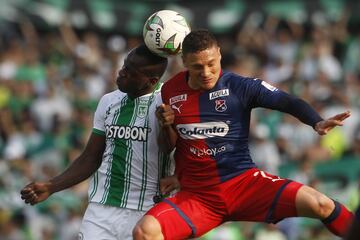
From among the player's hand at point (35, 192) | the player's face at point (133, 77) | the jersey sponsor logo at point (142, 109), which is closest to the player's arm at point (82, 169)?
the player's hand at point (35, 192)

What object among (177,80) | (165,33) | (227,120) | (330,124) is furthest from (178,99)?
(330,124)

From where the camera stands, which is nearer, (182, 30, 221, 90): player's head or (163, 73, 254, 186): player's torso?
(182, 30, 221, 90): player's head

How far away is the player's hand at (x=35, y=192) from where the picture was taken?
28.2 feet

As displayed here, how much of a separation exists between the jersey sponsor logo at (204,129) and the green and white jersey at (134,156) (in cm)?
45

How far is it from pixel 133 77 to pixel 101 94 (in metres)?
9.26

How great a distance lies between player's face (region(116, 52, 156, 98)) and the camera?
834cm

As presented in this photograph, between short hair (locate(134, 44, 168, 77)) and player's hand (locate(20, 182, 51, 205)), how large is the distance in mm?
1393

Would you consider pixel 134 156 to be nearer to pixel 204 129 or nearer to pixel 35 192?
pixel 204 129

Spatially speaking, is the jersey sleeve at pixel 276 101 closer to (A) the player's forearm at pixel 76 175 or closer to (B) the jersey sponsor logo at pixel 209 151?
(B) the jersey sponsor logo at pixel 209 151

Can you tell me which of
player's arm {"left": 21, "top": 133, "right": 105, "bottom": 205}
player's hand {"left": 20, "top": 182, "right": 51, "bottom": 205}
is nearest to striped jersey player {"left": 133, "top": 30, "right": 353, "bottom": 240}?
player's arm {"left": 21, "top": 133, "right": 105, "bottom": 205}

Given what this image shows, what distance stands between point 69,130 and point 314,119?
30.8ft

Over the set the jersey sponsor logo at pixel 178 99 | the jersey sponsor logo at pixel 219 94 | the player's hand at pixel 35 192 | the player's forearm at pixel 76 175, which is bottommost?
the player's hand at pixel 35 192

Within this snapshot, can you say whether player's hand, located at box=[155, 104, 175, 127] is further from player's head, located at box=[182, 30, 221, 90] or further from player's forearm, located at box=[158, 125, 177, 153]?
player's head, located at box=[182, 30, 221, 90]

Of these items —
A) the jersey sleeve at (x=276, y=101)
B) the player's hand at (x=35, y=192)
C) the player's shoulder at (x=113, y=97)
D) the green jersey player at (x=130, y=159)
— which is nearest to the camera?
the jersey sleeve at (x=276, y=101)
